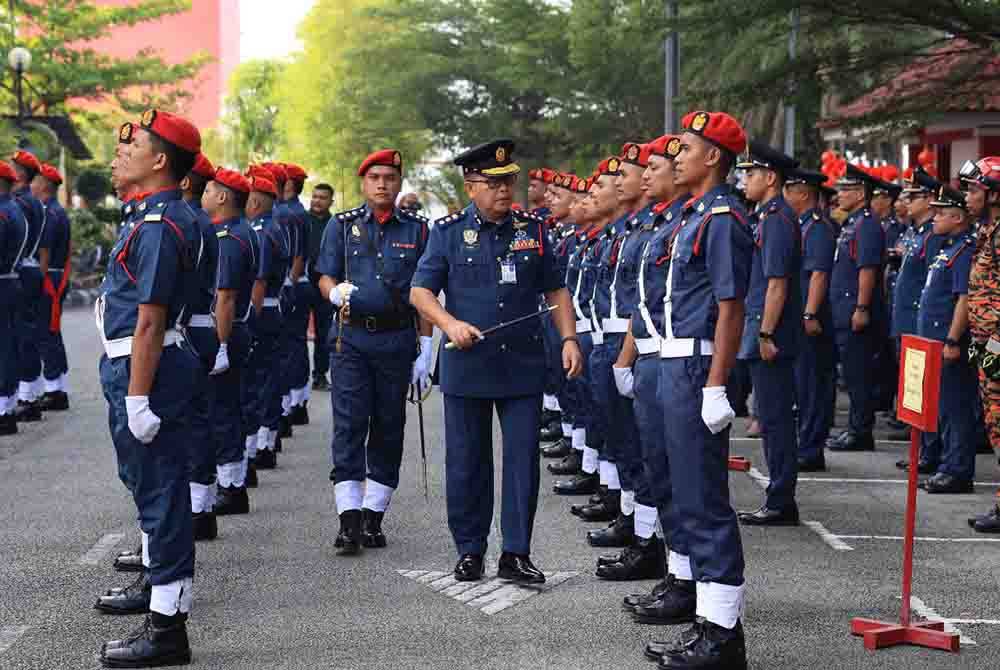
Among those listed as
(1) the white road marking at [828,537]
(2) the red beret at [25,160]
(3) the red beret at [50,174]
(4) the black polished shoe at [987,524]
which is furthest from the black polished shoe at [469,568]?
(3) the red beret at [50,174]

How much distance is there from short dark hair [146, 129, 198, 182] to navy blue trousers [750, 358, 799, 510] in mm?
4453

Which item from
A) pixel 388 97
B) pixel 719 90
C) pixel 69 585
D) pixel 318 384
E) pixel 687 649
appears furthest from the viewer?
pixel 388 97

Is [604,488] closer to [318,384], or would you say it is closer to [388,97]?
[318,384]

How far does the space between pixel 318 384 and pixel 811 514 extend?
28.8 feet

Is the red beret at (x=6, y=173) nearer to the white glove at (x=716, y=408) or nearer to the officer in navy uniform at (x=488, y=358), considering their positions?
→ the officer in navy uniform at (x=488, y=358)

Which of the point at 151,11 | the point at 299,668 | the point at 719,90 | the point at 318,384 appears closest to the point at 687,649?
the point at 299,668

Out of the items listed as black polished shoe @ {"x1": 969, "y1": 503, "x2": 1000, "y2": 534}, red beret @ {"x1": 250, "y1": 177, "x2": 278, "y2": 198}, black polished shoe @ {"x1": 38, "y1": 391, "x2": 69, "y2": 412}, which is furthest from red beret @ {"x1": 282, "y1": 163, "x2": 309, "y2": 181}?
black polished shoe @ {"x1": 969, "y1": 503, "x2": 1000, "y2": 534}

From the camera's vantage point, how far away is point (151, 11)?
45.8 metres

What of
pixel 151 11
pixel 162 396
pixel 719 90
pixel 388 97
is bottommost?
pixel 162 396

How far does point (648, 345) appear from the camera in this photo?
6969mm

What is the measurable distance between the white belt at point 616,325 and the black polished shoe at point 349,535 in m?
1.83

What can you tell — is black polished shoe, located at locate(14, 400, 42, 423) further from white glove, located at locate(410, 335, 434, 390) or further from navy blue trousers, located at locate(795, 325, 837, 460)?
navy blue trousers, located at locate(795, 325, 837, 460)

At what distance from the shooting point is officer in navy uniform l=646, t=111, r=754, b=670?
6.38m

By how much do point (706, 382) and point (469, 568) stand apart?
211cm
